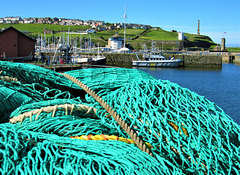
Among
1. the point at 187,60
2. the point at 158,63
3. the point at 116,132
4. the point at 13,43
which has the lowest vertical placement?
the point at 116,132

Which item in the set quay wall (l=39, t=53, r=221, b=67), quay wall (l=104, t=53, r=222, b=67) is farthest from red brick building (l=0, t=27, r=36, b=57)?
quay wall (l=104, t=53, r=222, b=67)

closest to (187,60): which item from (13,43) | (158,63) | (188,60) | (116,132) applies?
(188,60)

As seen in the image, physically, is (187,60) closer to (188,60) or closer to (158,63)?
(188,60)

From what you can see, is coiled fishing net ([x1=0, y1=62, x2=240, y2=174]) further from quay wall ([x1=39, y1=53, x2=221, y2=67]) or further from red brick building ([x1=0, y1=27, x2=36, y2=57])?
quay wall ([x1=39, y1=53, x2=221, y2=67])

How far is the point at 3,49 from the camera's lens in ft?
64.1

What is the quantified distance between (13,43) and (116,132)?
18.9 metres

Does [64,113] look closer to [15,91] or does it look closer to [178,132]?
[15,91]

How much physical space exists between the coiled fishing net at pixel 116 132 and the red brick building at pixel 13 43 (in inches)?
692

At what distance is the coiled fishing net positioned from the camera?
2.00 m

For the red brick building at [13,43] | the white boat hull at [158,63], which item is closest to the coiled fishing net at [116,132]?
the red brick building at [13,43]

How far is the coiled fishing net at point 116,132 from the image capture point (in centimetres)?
200

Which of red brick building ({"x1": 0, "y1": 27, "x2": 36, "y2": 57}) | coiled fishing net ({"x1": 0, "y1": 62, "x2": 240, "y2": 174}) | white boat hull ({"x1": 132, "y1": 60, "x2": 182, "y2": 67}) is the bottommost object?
coiled fishing net ({"x1": 0, "y1": 62, "x2": 240, "y2": 174})

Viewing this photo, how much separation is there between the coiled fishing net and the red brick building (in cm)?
1759

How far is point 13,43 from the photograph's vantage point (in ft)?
65.3
